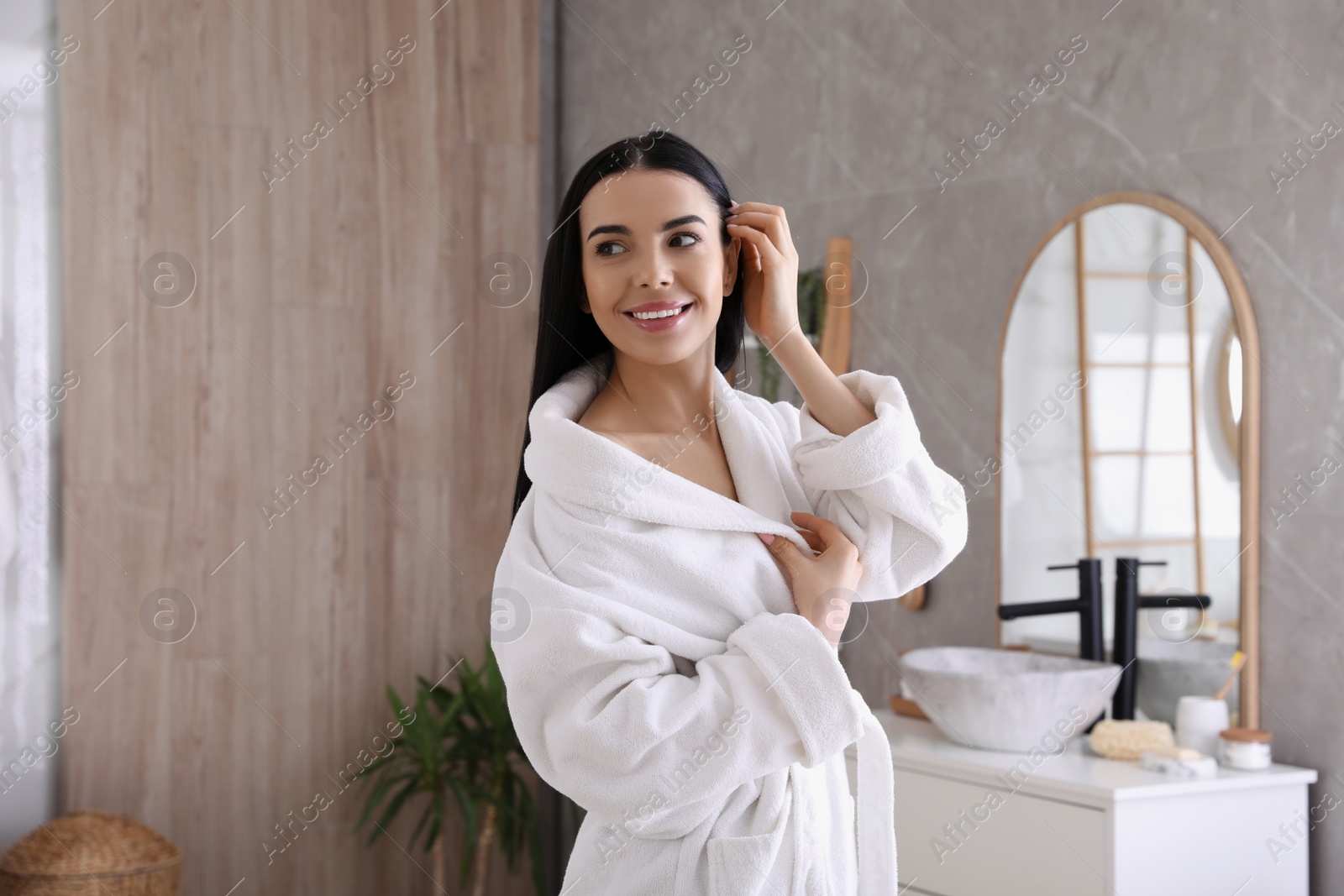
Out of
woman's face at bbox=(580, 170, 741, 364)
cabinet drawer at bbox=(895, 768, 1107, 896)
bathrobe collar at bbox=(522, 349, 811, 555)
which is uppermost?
woman's face at bbox=(580, 170, 741, 364)

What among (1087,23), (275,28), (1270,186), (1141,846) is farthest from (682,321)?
(275,28)

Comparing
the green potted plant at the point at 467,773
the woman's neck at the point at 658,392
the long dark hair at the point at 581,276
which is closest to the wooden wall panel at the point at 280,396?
the green potted plant at the point at 467,773

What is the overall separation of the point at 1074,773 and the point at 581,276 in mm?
1364

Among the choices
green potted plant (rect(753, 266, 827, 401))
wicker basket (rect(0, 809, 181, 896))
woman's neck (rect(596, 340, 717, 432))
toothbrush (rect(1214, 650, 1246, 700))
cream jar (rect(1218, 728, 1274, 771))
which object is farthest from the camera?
green potted plant (rect(753, 266, 827, 401))

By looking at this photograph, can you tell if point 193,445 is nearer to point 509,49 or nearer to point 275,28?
point 275,28

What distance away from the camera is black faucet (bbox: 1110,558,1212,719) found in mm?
2328

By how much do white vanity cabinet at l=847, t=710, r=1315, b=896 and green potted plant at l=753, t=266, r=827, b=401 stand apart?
1.11 m

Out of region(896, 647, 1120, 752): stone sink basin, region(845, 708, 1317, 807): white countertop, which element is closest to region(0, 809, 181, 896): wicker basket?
region(845, 708, 1317, 807): white countertop

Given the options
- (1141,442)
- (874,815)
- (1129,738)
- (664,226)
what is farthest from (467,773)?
(664,226)

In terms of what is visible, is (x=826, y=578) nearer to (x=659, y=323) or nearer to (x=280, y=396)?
(x=659, y=323)

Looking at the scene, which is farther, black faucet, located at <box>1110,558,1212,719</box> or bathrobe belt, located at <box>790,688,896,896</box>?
black faucet, located at <box>1110,558,1212,719</box>

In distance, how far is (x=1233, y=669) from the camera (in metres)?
2.24

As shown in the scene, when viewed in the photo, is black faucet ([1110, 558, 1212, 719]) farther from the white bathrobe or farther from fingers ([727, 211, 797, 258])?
fingers ([727, 211, 797, 258])

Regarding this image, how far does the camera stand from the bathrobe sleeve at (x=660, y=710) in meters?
1.05
